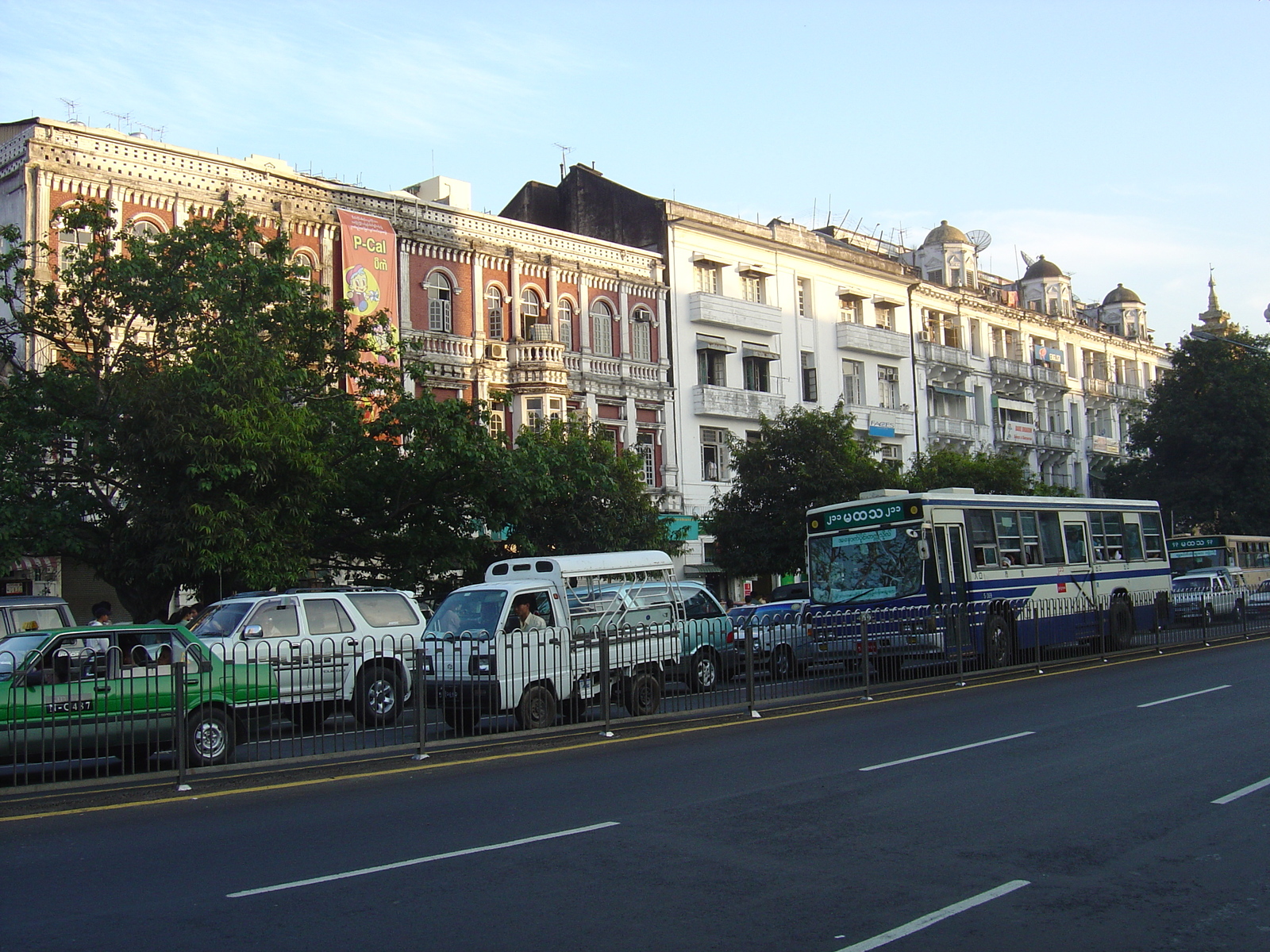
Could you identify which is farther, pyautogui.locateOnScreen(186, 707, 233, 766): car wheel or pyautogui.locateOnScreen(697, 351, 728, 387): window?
pyautogui.locateOnScreen(697, 351, 728, 387): window

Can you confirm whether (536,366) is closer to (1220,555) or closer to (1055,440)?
(1220,555)

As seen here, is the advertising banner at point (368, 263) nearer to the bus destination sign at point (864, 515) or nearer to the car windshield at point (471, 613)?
the bus destination sign at point (864, 515)

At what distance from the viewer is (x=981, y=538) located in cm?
2220

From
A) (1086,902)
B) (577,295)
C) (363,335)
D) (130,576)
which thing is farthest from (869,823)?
(577,295)

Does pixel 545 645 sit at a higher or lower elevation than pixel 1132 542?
lower

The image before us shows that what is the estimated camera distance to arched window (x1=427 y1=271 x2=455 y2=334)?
35.1m

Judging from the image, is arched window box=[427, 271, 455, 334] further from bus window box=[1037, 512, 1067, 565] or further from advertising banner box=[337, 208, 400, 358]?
bus window box=[1037, 512, 1067, 565]

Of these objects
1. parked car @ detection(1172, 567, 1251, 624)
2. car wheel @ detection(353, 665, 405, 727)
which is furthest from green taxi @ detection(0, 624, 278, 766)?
parked car @ detection(1172, 567, 1251, 624)

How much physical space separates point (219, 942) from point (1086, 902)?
4.61 m

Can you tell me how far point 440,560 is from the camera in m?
24.1

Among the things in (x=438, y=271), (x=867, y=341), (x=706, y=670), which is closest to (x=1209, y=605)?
(x=706, y=670)

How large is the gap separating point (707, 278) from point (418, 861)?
3884 centimetres

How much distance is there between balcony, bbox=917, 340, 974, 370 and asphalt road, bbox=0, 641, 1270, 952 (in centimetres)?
4391

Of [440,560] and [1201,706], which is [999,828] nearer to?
[1201,706]
